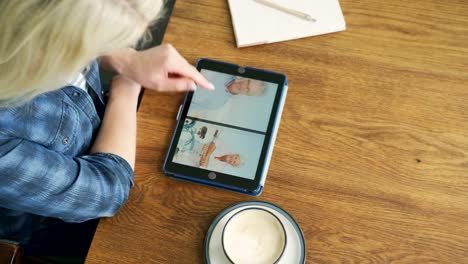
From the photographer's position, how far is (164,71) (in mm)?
790

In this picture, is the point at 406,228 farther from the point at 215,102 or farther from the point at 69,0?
the point at 69,0

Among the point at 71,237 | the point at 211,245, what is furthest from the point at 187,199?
the point at 71,237

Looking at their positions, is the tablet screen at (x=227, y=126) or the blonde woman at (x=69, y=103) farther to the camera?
the tablet screen at (x=227, y=126)

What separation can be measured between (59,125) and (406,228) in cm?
56

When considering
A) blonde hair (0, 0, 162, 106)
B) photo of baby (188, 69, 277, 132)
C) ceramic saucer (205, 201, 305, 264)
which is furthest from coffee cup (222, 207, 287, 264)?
blonde hair (0, 0, 162, 106)

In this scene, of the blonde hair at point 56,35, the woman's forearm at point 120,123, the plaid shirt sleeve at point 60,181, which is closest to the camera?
the blonde hair at point 56,35

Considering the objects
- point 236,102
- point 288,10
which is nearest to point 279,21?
point 288,10

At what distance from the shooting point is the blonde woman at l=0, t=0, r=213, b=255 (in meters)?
0.55

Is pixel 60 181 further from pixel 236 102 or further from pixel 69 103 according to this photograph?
pixel 236 102

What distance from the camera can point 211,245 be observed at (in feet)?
2.17

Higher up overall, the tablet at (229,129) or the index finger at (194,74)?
the index finger at (194,74)

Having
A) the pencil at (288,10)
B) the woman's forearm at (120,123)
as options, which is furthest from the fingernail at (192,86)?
the pencil at (288,10)

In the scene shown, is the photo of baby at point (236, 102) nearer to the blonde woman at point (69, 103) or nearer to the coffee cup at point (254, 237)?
the blonde woman at point (69, 103)

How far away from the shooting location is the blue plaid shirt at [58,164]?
25.7 inches
